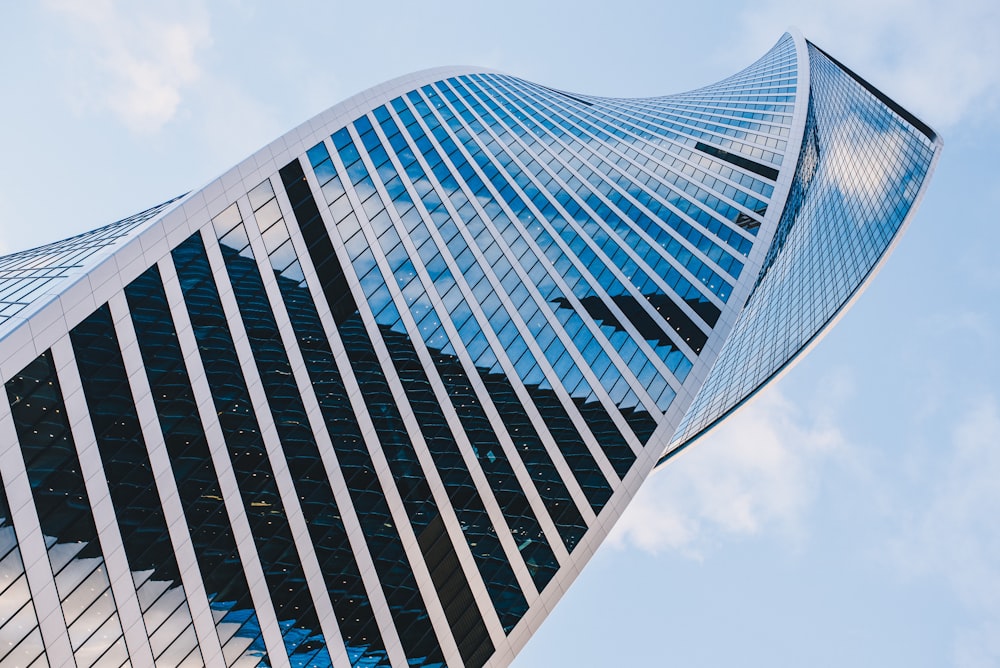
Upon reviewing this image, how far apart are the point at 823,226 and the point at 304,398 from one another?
72279mm

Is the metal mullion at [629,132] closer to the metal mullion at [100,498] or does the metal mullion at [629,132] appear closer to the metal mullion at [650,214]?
the metal mullion at [650,214]

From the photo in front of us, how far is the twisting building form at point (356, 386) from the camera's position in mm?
26656

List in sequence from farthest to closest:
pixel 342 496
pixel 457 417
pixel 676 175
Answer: pixel 676 175 < pixel 457 417 < pixel 342 496

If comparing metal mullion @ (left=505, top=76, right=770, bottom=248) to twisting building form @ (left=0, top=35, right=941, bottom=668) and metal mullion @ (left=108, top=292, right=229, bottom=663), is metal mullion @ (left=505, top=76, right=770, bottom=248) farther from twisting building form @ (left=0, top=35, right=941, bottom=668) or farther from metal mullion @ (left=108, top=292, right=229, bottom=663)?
metal mullion @ (left=108, top=292, right=229, bottom=663)

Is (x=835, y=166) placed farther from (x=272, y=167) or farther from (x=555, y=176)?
(x=272, y=167)

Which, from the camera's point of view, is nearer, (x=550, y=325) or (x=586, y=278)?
(x=550, y=325)

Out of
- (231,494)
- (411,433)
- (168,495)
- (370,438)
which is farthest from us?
(411,433)

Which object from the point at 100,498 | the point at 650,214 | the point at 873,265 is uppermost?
the point at 873,265

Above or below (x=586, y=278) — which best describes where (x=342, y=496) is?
below

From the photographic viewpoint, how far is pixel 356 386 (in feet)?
120

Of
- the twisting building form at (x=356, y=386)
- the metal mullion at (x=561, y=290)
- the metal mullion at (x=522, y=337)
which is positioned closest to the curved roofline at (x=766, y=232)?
the twisting building form at (x=356, y=386)

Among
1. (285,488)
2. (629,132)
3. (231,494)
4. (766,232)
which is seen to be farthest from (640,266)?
(231,494)

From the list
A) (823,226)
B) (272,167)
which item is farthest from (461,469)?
(823,226)

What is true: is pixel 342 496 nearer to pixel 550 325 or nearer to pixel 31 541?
pixel 31 541
